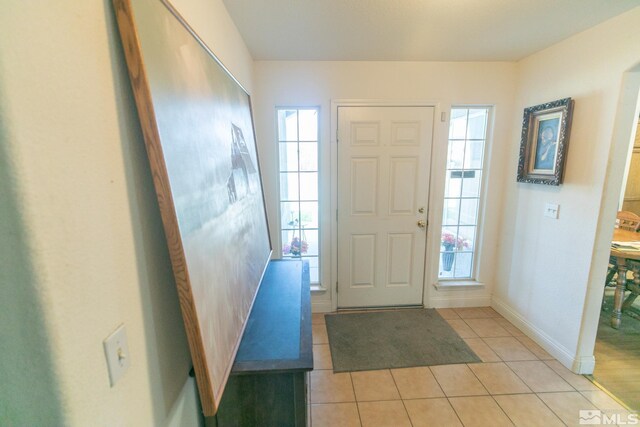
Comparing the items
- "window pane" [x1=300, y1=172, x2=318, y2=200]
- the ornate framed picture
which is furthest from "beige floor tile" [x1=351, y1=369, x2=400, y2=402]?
the ornate framed picture

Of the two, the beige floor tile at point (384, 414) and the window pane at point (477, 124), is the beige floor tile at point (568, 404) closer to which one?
the beige floor tile at point (384, 414)

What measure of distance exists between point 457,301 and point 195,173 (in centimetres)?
288

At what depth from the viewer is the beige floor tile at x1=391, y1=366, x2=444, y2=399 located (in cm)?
176

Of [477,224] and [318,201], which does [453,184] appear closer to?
[477,224]

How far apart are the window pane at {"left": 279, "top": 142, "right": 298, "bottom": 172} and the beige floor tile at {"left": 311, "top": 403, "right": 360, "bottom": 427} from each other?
187 centimetres

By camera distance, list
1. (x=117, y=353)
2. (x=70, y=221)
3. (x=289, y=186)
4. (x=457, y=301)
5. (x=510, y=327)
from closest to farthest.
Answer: (x=70, y=221) < (x=117, y=353) < (x=510, y=327) < (x=289, y=186) < (x=457, y=301)

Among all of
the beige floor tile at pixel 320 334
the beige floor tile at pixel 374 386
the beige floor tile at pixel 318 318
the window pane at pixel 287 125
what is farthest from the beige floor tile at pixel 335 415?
the window pane at pixel 287 125

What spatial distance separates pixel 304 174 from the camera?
256cm

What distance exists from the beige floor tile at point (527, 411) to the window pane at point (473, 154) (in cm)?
189

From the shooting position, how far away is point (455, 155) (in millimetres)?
2611

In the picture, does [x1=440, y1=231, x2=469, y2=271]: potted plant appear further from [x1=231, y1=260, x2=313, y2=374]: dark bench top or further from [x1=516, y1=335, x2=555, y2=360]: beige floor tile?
[x1=231, y1=260, x2=313, y2=374]: dark bench top

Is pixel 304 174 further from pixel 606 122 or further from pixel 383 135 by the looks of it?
pixel 606 122

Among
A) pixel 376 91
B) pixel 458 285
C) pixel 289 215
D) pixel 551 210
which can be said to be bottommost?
pixel 458 285

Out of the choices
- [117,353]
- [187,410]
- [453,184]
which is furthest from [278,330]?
[453,184]
